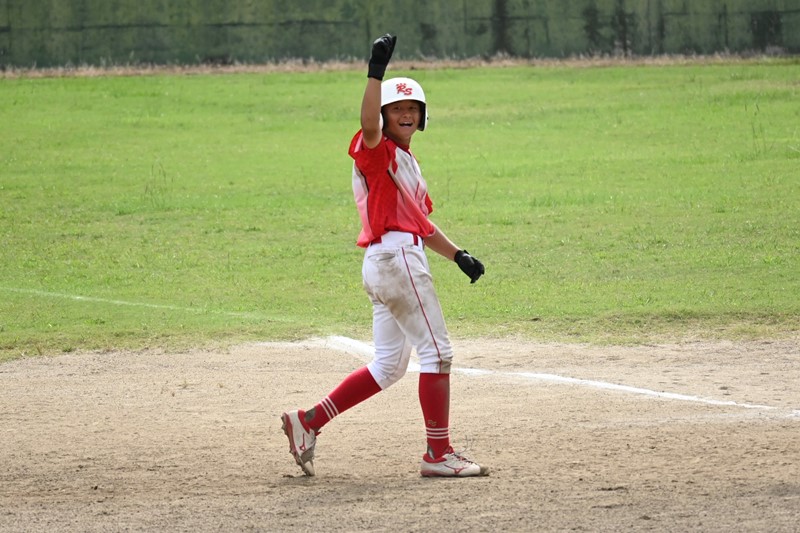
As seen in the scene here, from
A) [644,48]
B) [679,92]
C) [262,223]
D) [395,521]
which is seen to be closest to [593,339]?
[395,521]

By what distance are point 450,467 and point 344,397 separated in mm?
652

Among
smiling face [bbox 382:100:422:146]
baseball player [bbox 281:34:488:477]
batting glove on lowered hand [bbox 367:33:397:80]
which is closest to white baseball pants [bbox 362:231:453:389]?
baseball player [bbox 281:34:488:477]

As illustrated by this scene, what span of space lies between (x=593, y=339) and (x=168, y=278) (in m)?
5.27

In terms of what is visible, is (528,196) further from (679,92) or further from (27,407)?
(27,407)

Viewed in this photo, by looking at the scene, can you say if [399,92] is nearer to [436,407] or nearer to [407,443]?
[436,407]

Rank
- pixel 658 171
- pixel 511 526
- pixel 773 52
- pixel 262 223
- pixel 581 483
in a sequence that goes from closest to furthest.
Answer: pixel 511 526 → pixel 581 483 → pixel 262 223 → pixel 658 171 → pixel 773 52

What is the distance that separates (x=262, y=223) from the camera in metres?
16.8

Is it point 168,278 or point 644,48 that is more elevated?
point 644,48

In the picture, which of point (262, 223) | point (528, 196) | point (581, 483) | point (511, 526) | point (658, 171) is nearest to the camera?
point (511, 526)

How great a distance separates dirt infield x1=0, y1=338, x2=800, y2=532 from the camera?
5832mm

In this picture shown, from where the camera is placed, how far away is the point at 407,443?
7.30 metres

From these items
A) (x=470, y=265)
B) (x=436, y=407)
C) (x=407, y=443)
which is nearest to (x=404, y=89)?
(x=470, y=265)

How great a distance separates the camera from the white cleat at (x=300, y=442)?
6605 millimetres

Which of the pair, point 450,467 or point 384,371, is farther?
point 384,371
